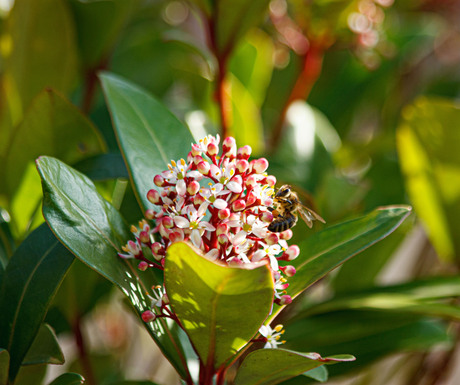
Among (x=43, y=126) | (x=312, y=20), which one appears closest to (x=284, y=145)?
(x=312, y=20)

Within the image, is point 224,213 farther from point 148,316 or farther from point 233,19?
point 233,19

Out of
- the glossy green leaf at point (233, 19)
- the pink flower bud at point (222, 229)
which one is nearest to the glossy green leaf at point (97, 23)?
the glossy green leaf at point (233, 19)

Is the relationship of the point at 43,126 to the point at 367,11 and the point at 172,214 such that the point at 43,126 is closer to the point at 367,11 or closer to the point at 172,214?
the point at 172,214

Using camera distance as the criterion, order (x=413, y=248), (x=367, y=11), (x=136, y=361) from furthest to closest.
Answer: (x=413, y=248), (x=136, y=361), (x=367, y=11)

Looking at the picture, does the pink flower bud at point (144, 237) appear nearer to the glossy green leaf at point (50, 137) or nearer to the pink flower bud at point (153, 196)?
the pink flower bud at point (153, 196)

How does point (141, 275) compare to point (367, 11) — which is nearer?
point (141, 275)

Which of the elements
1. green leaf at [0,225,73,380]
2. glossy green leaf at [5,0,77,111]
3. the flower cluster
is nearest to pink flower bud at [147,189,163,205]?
the flower cluster

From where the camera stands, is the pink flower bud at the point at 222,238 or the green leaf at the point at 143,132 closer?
the pink flower bud at the point at 222,238

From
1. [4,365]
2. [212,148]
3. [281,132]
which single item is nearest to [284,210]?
[212,148]

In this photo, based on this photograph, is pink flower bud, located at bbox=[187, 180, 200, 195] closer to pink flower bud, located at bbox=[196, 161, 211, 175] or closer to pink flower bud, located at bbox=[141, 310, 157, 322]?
pink flower bud, located at bbox=[196, 161, 211, 175]
